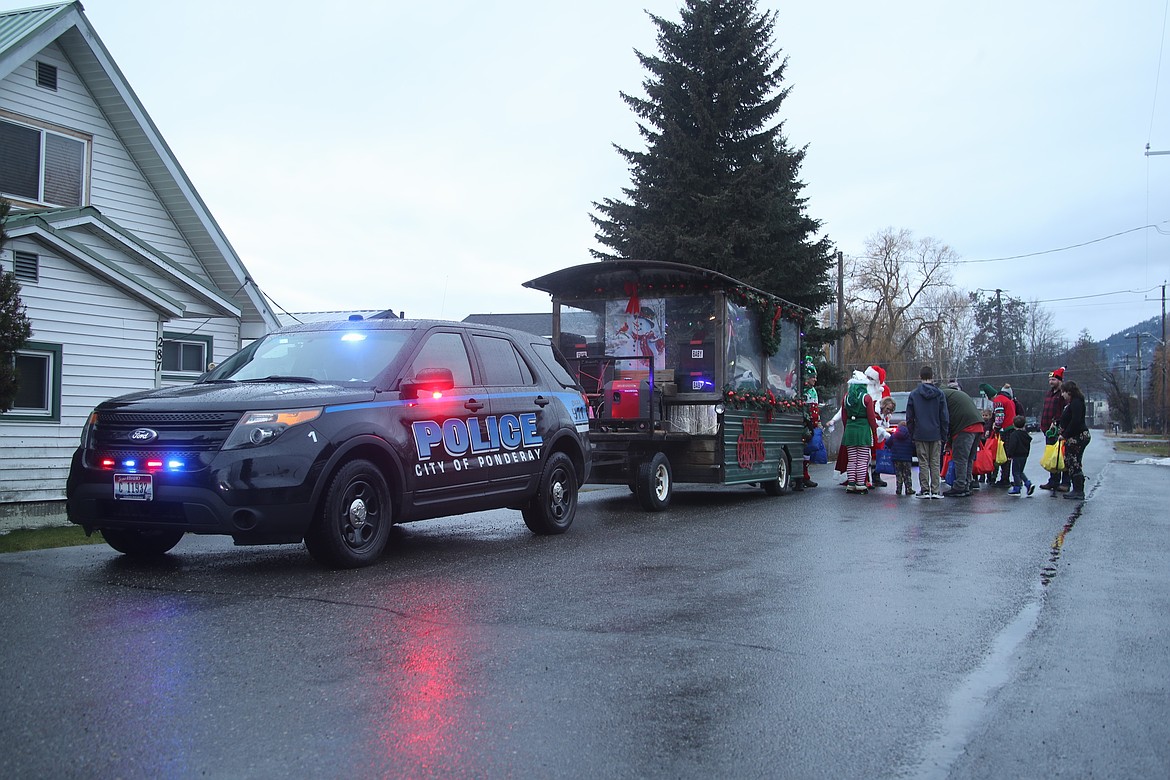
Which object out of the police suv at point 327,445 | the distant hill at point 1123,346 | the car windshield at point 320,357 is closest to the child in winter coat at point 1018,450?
the police suv at point 327,445

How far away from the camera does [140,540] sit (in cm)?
797

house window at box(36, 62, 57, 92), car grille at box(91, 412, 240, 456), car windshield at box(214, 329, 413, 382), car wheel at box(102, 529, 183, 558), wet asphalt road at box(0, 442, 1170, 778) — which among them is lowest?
wet asphalt road at box(0, 442, 1170, 778)

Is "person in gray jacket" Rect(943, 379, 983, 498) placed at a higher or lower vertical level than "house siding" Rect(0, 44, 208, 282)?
lower

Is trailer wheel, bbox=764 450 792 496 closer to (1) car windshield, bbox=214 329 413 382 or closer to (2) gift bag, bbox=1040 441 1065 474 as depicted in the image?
(2) gift bag, bbox=1040 441 1065 474

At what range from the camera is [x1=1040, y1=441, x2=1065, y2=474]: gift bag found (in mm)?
15828

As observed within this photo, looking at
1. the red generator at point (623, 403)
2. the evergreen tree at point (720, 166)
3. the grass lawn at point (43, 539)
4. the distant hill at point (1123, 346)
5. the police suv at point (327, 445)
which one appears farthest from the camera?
the distant hill at point (1123, 346)

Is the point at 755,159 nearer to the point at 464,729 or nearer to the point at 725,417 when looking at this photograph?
the point at 725,417

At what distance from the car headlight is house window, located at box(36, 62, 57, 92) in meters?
11.1

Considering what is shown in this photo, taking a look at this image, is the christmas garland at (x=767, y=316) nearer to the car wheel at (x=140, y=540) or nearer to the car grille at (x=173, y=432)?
the car wheel at (x=140, y=540)

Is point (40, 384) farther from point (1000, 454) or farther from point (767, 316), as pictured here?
point (1000, 454)

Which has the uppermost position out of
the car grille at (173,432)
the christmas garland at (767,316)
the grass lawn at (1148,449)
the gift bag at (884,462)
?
the christmas garland at (767,316)

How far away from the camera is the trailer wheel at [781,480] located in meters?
15.8

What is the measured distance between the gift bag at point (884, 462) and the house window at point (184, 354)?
35.8ft

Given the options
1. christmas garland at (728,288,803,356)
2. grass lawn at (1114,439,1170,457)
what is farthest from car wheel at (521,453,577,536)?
grass lawn at (1114,439,1170,457)
